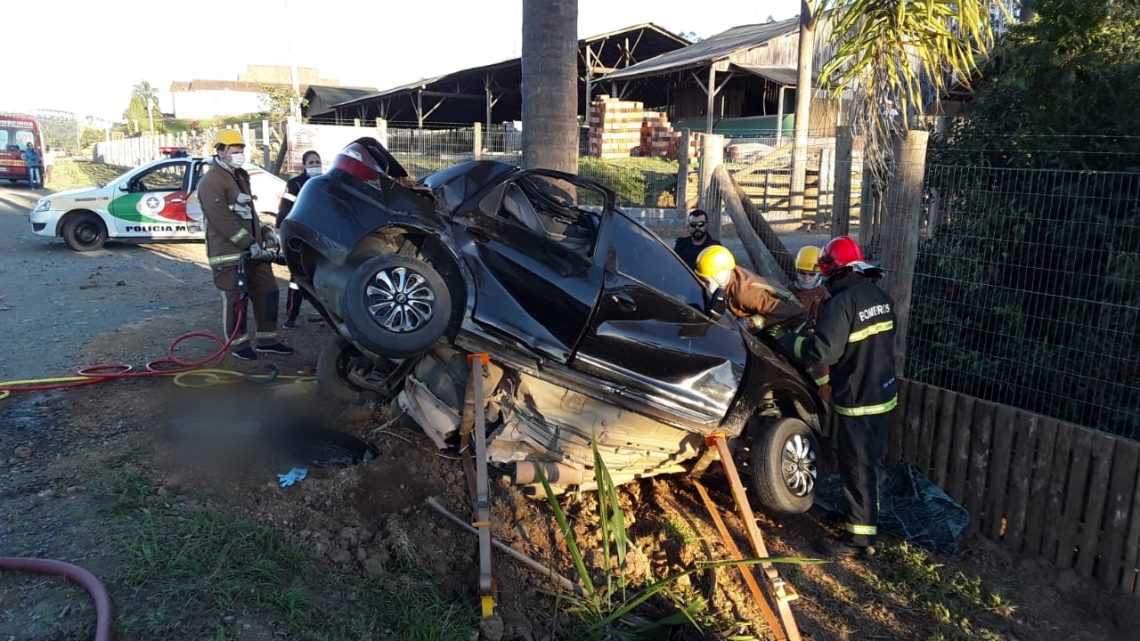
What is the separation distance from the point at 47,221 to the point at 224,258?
29.0ft

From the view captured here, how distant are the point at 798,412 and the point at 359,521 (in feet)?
9.80

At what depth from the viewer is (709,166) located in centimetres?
729

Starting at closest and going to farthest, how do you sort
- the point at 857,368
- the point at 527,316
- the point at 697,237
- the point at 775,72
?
1. the point at 527,316
2. the point at 857,368
3. the point at 697,237
4. the point at 775,72

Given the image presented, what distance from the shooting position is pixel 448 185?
4449 millimetres

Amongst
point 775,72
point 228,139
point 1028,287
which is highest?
point 775,72

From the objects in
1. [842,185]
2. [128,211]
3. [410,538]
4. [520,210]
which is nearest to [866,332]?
[842,185]

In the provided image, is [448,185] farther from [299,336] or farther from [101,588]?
[299,336]

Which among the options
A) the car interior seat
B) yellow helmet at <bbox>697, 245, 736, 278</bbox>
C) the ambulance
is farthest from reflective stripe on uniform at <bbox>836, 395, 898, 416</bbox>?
the ambulance

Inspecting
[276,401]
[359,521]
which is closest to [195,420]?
[276,401]

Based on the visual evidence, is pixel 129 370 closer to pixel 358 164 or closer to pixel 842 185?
pixel 358 164

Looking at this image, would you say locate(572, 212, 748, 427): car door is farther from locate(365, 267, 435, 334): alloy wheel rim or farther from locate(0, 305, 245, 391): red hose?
locate(0, 305, 245, 391): red hose

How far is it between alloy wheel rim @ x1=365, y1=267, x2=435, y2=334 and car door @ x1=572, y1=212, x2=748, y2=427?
90cm

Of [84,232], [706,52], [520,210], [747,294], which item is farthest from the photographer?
[706,52]

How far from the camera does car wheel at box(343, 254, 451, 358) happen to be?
4082mm
